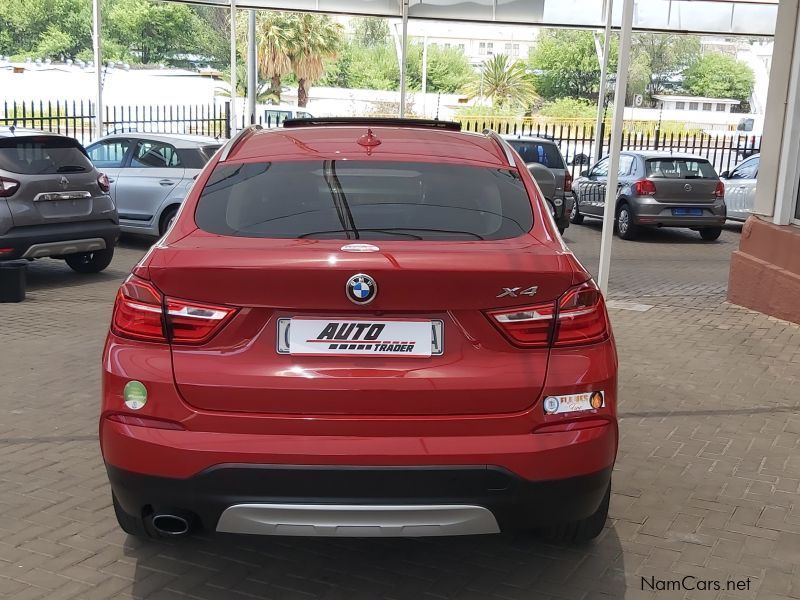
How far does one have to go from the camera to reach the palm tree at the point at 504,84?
85875 millimetres

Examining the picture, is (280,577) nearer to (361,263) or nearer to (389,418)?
(389,418)

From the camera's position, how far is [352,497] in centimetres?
314

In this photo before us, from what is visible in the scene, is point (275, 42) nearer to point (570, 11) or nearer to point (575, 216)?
point (570, 11)

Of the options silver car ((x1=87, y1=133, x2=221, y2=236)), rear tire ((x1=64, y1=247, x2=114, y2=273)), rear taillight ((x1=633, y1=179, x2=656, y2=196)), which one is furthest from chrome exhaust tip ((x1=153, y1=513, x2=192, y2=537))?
rear taillight ((x1=633, y1=179, x2=656, y2=196))

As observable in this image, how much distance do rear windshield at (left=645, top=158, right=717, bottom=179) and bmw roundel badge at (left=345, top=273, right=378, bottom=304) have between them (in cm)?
1510

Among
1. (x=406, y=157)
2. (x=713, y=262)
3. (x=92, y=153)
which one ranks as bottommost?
(x=713, y=262)

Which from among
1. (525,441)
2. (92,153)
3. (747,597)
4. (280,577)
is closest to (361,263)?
(525,441)

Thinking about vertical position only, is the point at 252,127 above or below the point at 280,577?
above

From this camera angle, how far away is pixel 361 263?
10.6 ft

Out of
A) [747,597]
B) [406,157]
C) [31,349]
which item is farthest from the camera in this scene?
[31,349]

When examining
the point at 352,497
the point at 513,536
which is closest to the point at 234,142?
the point at 352,497

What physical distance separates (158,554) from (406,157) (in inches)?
75.9

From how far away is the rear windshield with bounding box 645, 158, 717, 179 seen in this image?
57.4 feet

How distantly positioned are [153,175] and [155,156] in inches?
12.8
